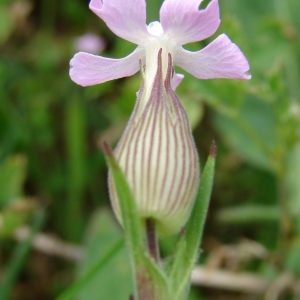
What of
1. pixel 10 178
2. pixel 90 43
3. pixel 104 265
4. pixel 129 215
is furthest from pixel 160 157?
pixel 90 43

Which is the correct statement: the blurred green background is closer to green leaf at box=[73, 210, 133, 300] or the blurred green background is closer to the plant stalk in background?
green leaf at box=[73, 210, 133, 300]

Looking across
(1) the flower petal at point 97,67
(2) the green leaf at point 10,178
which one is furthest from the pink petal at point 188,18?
(2) the green leaf at point 10,178

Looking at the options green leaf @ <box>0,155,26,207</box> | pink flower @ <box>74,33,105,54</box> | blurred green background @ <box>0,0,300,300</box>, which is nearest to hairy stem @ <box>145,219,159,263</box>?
blurred green background @ <box>0,0,300,300</box>

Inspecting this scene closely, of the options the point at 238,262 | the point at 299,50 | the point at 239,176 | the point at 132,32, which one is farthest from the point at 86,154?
the point at 132,32

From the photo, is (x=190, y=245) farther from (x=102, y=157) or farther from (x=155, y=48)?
(x=102, y=157)

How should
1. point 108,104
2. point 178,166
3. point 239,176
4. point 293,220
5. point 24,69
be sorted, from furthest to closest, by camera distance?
1. point 24,69
2. point 108,104
3. point 239,176
4. point 293,220
5. point 178,166

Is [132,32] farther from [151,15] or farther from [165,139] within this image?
[151,15]
